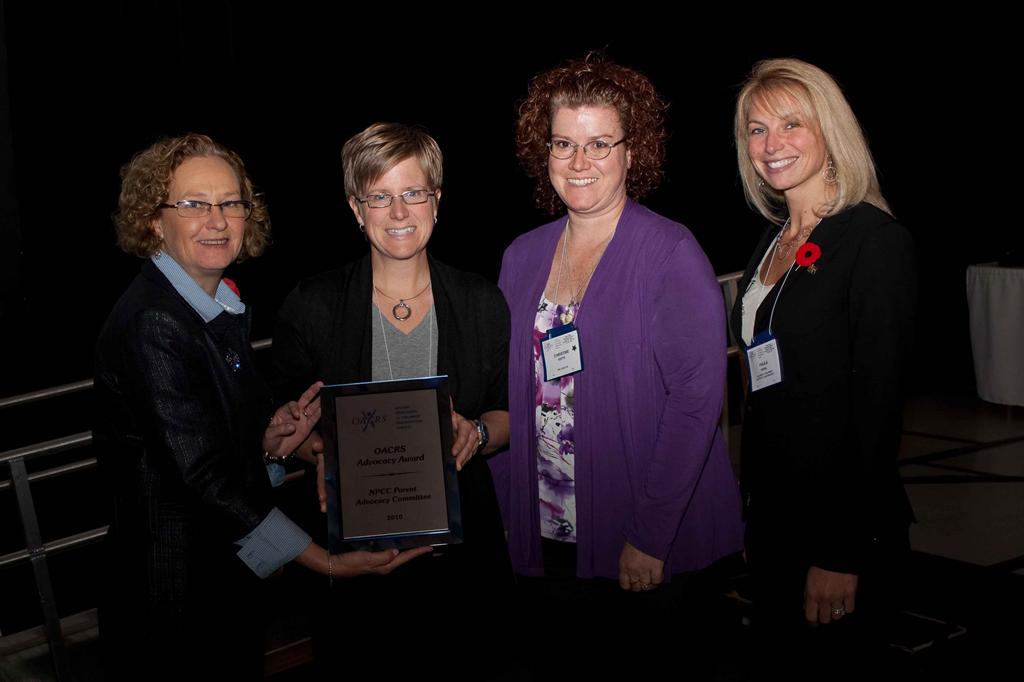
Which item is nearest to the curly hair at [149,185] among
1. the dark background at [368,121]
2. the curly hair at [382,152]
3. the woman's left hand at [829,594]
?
the curly hair at [382,152]

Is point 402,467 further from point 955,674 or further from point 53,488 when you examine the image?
point 53,488

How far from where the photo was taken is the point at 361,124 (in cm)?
776

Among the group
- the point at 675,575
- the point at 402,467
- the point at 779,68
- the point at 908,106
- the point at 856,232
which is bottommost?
the point at 675,575

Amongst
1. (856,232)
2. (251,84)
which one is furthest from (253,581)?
(251,84)

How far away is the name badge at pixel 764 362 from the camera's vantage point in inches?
91.9

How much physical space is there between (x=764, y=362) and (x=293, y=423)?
42.8 inches

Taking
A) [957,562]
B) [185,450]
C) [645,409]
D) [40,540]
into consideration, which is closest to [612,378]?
[645,409]

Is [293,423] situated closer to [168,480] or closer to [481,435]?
[168,480]

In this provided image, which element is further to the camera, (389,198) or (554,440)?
(554,440)

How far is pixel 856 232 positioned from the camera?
2268 mm

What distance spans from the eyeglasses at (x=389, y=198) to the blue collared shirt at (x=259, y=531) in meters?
0.39

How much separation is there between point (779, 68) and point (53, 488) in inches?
223

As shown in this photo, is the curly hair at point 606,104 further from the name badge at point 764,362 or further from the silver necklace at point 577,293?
the name badge at point 764,362

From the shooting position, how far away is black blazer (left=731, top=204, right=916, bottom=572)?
2191mm
